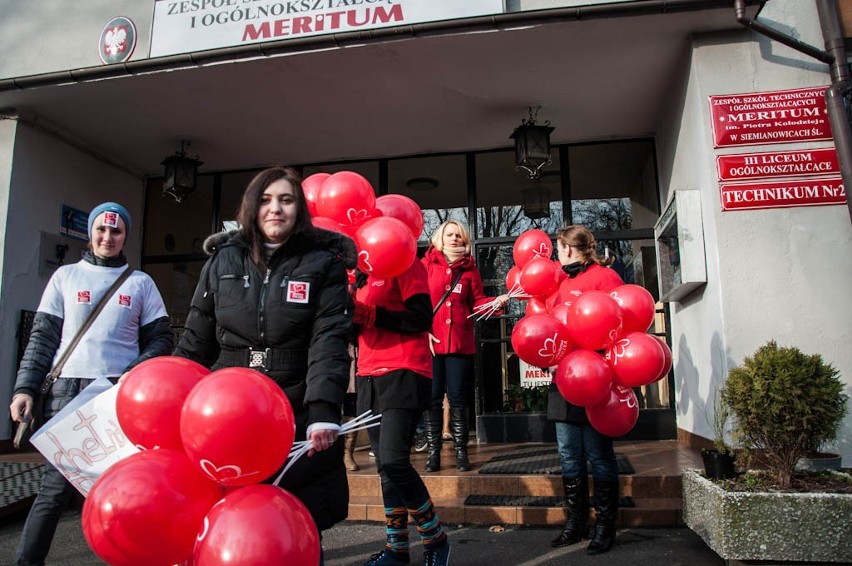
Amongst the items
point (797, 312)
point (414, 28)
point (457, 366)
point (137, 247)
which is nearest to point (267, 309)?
point (457, 366)

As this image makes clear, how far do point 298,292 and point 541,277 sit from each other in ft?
7.61

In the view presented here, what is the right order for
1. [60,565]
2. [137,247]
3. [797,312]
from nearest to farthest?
1. [60,565]
2. [797,312]
3. [137,247]

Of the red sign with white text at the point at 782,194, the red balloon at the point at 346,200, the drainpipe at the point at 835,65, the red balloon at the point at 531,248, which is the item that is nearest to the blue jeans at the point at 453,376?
the red balloon at the point at 531,248

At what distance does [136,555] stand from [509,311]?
5565mm

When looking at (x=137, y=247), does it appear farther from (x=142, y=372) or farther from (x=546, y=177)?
(x=142, y=372)

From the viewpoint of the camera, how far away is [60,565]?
11.2ft

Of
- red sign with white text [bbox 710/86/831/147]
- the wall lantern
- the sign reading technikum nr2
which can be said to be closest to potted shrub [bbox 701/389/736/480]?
red sign with white text [bbox 710/86/831/147]

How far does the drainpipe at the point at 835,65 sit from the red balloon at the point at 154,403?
4689 mm

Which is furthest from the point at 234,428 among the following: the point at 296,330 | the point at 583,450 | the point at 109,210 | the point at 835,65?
the point at 835,65

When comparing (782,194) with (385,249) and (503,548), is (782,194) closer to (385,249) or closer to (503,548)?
(503,548)

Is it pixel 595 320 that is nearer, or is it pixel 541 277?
pixel 595 320

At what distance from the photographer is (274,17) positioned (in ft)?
17.3

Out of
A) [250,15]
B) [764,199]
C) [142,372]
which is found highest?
[250,15]

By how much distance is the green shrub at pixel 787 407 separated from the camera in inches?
120
